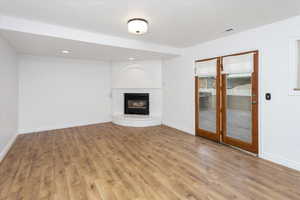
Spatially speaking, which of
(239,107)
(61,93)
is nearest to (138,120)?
(61,93)

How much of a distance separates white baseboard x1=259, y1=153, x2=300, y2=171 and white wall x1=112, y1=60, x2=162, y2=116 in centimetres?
351

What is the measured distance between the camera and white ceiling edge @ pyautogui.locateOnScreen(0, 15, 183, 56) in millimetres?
2557

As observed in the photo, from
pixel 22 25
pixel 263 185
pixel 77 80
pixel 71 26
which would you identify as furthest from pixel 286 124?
pixel 77 80

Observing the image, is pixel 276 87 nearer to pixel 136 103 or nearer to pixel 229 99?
pixel 229 99

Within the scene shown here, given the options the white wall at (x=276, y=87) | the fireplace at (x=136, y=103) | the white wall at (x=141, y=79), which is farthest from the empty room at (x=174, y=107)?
the fireplace at (x=136, y=103)

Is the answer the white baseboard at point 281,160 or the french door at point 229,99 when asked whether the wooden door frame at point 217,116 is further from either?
the white baseboard at point 281,160

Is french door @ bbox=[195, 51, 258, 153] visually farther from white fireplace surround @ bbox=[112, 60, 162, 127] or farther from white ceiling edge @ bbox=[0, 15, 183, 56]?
white fireplace surround @ bbox=[112, 60, 162, 127]

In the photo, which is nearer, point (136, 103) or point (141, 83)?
point (141, 83)

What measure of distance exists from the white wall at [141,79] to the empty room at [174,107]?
2.63 feet

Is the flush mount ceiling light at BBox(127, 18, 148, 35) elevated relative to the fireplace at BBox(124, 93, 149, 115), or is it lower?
elevated

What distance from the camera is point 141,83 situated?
580cm

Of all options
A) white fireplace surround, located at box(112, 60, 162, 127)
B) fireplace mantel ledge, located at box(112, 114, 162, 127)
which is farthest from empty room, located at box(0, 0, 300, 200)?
white fireplace surround, located at box(112, 60, 162, 127)

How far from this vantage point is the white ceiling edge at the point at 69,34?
2.56m

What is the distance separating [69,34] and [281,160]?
4.49 metres
